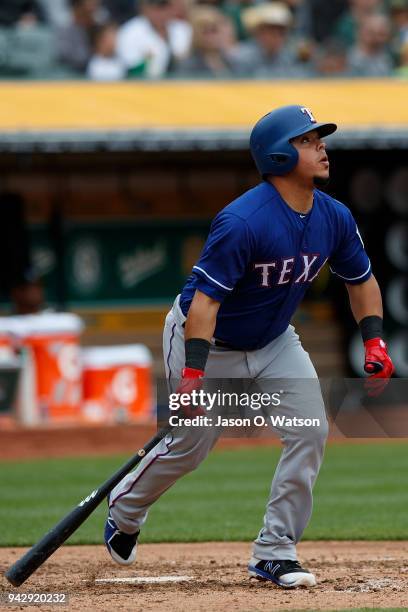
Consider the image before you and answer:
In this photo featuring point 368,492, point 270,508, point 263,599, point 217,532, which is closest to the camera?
point 263,599

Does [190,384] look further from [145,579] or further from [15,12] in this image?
[15,12]

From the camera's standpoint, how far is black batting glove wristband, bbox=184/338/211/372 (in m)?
4.95

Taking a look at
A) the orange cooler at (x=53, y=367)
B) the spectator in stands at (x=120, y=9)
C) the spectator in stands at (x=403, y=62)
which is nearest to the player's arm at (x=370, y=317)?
the orange cooler at (x=53, y=367)

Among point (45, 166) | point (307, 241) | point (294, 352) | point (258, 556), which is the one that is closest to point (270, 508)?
point (258, 556)

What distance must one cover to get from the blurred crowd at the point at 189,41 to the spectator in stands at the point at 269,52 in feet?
0.03

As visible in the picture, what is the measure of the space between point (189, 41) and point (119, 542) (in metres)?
8.55

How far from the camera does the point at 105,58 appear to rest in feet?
41.8

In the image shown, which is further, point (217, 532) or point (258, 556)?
point (217, 532)

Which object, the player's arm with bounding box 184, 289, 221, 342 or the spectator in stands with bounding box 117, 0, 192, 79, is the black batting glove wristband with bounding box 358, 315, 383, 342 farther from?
the spectator in stands with bounding box 117, 0, 192, 79

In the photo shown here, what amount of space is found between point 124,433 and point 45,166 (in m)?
3.25

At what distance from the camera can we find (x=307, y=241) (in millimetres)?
5156

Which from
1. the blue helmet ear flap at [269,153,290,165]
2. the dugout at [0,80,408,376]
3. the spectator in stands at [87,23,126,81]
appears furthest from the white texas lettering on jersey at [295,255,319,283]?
the spectator in stands at [87,23,126,81]

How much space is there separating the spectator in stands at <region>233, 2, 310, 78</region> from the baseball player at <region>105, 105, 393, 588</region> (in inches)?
313

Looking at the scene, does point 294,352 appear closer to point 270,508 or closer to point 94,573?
point 270,508
